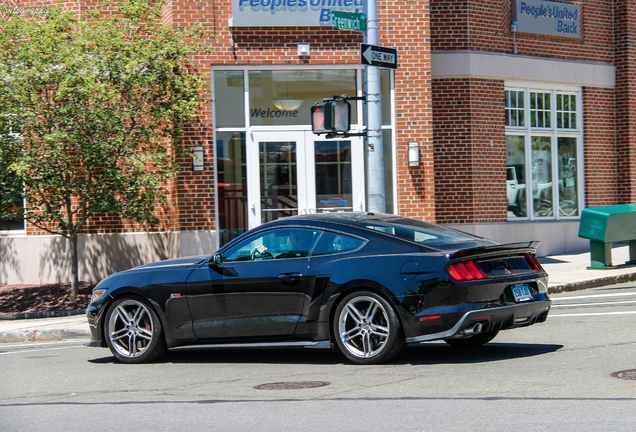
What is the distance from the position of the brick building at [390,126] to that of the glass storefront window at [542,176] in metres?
0.03

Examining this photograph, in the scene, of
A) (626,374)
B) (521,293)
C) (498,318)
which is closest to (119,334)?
(498,318)

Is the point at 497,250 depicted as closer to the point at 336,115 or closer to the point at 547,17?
the point at 336,115

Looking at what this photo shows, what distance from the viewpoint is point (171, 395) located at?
6453mm

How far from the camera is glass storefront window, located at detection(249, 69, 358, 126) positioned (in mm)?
15852

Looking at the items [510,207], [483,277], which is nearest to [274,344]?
[483,277]

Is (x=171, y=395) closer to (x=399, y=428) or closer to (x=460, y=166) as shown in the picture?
(x=399, y=428)

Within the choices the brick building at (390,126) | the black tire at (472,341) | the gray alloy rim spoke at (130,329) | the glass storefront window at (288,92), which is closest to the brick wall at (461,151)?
the brick building at (390,126)

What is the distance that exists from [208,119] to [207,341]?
8295 millimetres

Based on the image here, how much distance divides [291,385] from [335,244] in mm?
1520

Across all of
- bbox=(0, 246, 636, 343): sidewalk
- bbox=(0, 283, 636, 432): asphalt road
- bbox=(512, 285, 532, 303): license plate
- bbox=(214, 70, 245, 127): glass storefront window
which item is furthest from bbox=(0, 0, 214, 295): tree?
bbox=(512, 285, 532, 303): license plate

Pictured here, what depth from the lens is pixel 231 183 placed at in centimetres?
1577

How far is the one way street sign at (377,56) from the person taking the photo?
12078 millimetres

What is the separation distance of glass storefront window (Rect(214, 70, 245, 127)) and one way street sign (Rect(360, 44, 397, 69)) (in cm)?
422

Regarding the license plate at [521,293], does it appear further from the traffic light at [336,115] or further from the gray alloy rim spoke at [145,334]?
the traffic light at [336,115]
